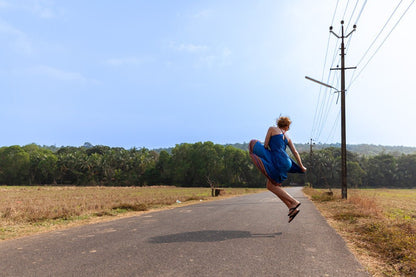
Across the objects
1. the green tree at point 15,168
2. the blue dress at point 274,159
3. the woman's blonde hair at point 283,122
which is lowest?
the green tree at point 15,168

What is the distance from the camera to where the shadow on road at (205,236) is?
199 inches

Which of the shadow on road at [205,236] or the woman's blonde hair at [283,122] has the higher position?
the woman's blonde hair at [283,122]

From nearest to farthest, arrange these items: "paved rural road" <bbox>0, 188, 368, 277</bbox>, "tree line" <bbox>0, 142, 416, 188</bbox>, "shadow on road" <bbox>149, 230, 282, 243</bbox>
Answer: "paved rural road" <bbox>0, 188, 368, 277</bbox>
"shadow on road" <bbox>149, 230, 282, 243</bbox>
"tree line" <bbox>0, 142, 416, 188</bbox>

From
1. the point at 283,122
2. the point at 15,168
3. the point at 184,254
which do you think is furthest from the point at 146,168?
the point at 184,254

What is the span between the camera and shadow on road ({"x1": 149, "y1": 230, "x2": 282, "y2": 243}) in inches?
199

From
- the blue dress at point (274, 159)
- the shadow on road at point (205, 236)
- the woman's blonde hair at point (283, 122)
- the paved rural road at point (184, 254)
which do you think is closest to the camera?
the paved rural road at point (184, 254)

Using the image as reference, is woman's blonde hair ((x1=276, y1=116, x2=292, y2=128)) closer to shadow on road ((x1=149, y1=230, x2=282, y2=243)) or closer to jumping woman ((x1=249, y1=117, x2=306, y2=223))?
jumping woman ((x1=249, y1=117, x2=306, y2=223))

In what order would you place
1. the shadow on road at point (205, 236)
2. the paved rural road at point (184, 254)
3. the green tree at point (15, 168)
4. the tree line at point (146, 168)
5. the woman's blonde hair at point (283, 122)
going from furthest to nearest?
the green tree at point (15, 168), the tree line at point (146, 168), the woman's blonde hair at point (283, 122), the shadow on road at point (205, 236), the paved rural road at point (184, 254)

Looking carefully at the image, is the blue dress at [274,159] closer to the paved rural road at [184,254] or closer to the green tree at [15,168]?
the paved rural road at [184,254]

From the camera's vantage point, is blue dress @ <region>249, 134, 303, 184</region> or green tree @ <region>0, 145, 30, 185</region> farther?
green tree @ <region>0, 145, 30, 185</region>

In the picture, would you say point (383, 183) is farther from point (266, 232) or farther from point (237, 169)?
point (266, 232)

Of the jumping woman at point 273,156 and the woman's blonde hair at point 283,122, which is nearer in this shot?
the jumping woman at point 273,156

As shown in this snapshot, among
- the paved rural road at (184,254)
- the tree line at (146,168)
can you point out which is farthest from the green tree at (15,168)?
the paved rural road at (184,254)

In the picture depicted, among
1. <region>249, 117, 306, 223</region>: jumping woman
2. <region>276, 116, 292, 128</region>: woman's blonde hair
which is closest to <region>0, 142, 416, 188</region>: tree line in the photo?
<region>276, 116, 292, 128</region>: woman's blonde hair
